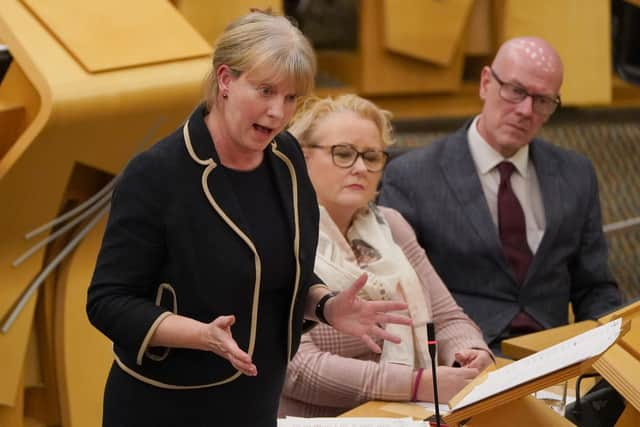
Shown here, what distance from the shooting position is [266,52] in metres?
1.76

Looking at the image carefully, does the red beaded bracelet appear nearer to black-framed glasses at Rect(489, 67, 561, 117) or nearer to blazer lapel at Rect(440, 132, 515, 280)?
blazer lapel at Rect(440, 132, 515, 280)

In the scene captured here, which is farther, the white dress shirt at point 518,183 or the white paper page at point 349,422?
the white dress shirt at point 518,183

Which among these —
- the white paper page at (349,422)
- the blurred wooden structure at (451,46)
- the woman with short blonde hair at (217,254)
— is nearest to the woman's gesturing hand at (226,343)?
the woman with short blonde hair at (217,254)

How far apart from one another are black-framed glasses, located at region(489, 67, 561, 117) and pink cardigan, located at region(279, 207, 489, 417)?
0.73 m

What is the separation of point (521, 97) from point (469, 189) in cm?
30

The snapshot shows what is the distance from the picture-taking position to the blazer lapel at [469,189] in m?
3.14

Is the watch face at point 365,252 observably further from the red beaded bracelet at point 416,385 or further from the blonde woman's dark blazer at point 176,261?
the blonde woman's dark blazer at point 176,261

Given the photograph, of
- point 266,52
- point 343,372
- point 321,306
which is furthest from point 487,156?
point 266,52

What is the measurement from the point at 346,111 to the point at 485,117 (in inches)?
28.0

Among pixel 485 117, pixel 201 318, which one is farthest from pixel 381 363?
pixel 485 117

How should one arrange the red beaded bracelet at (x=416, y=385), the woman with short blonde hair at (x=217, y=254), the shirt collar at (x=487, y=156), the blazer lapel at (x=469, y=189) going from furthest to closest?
the shirt collar at (x=487, y=156) → the blazer lapel at (x=469, y=189) → the red beaded bracelet at (x=416, y=385) → the woman with short blonde hair at (x=217, y=254)

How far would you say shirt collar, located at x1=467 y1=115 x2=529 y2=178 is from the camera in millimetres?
3244

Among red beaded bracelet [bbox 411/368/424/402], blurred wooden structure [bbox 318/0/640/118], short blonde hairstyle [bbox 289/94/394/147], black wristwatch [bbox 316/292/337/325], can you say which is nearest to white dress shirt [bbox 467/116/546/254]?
short blonde hairstyle [bbox 289/94/394/147]

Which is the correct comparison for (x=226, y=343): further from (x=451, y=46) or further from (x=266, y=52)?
(x=451, y=46)
